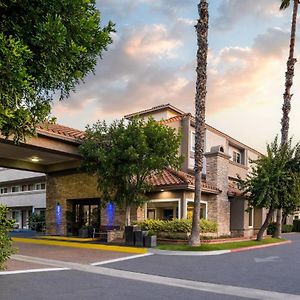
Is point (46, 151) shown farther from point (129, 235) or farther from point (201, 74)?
point (201, 74)

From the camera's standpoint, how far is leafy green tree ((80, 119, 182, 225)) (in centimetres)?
Result: 2100

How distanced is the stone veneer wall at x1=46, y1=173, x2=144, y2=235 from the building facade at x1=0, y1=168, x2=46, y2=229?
9.83 metres

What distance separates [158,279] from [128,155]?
9819mm

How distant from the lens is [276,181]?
79.1 ft

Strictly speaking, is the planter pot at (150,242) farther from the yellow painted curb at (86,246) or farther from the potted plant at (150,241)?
the yellow painted curb at (86,246)

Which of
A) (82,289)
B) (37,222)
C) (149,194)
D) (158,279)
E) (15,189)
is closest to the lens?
(82,289)

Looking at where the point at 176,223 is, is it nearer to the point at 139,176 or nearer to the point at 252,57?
the point at 139,176

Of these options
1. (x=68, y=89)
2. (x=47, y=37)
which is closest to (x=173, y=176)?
(x=68, y=89)

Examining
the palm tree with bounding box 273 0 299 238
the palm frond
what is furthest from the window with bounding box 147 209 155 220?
the palm frond

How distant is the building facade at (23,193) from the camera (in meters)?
41.0

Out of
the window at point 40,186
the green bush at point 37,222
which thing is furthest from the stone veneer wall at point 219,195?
the window at point 40,186

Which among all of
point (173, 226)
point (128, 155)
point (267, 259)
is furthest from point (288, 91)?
point (267, 259)

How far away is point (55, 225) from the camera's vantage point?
2930cm

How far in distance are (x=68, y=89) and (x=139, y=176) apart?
49.8ft
